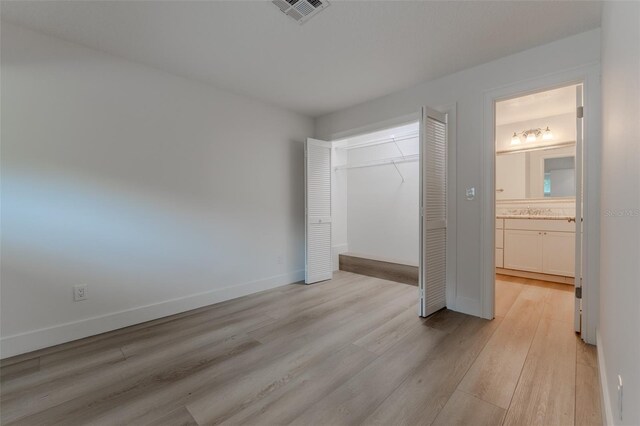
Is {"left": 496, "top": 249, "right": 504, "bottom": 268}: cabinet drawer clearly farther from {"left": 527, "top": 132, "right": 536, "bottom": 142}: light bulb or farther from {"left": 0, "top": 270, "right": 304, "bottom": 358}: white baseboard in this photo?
{"left": 0, "top": 270, "right": 304, "bottom": 358}: white baseboard

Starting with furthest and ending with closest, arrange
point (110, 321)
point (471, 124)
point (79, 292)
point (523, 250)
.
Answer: point (523, 250), point (471, 124), point (110, 321), point (79, 292)

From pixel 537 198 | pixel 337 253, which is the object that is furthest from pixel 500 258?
pixel 337 253

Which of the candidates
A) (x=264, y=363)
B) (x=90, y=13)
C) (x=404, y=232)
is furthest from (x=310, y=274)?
(x=90, y=13)

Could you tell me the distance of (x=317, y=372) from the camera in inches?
71.6

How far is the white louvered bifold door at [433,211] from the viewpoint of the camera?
8.82 ft

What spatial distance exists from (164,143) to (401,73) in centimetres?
255

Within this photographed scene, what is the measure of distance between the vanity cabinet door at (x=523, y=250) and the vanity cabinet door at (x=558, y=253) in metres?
0.07

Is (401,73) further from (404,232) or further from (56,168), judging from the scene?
(56,168)

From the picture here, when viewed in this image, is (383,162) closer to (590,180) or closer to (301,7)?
(590,180)

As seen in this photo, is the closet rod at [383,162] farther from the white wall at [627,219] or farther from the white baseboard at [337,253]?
the white wall at [627,219]

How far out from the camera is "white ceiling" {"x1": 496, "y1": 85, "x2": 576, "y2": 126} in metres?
3.44

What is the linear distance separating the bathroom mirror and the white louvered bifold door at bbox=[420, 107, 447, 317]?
8.45ft

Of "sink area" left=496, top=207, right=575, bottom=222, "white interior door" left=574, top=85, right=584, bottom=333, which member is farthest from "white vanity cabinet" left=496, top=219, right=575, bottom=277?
"white interior door" left=574, top=85, right=584, bottom=333

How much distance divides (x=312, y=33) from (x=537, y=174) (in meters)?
4.29
